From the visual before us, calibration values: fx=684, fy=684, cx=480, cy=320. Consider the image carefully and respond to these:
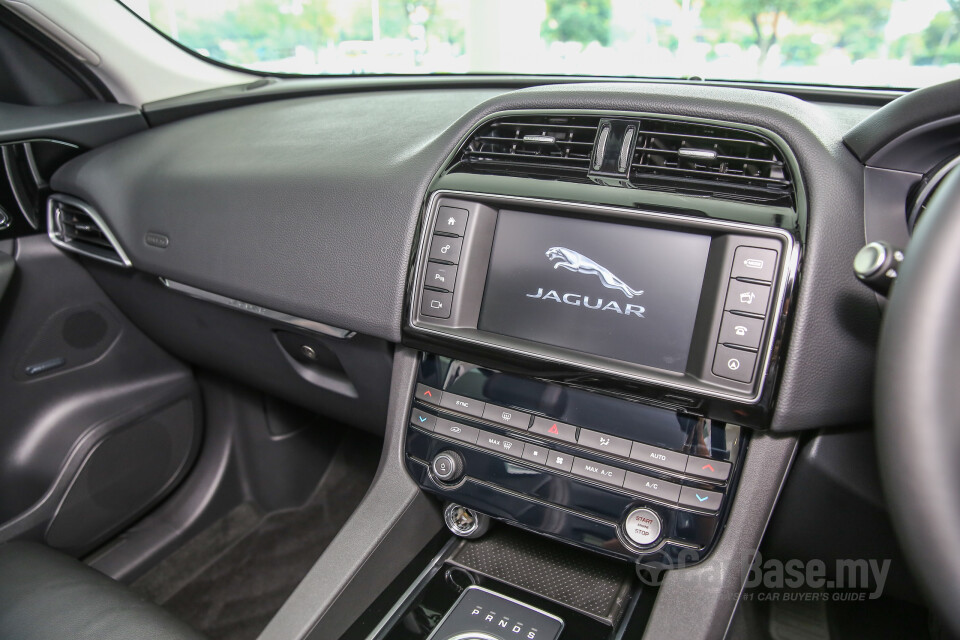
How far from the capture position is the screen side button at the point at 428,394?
3.19ft

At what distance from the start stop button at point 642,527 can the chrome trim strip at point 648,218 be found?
0.17 m

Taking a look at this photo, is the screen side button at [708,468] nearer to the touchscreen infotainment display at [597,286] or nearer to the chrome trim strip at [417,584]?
the touchscreen infotainment display at [597,286]

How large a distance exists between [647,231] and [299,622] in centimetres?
67

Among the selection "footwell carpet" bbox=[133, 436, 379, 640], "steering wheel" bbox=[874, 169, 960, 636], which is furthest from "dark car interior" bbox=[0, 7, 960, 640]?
"footwell carpet" bbox=[133, 436, 379, 640]

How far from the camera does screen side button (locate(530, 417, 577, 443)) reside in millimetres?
866

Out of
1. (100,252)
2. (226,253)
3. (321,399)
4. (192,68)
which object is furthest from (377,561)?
(192,68)

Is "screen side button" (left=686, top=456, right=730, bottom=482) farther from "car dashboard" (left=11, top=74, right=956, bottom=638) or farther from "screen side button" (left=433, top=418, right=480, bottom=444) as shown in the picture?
"screen side button" (left=433, top=418, right=480, bottom=444)

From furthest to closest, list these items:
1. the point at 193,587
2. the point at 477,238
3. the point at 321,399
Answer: the point at 193,587, the point at 321,399, the point at 477,238

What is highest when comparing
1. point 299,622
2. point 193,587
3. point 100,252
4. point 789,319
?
point 789,319

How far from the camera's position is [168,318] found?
1476 millimetres

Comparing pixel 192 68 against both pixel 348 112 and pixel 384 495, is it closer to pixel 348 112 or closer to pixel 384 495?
pixel 348 112

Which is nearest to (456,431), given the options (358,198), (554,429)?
(554,429)

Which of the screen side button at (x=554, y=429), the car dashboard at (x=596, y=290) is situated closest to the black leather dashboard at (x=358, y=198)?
the car dashboard at (x=596, y=290)

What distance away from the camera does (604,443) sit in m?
0.85
